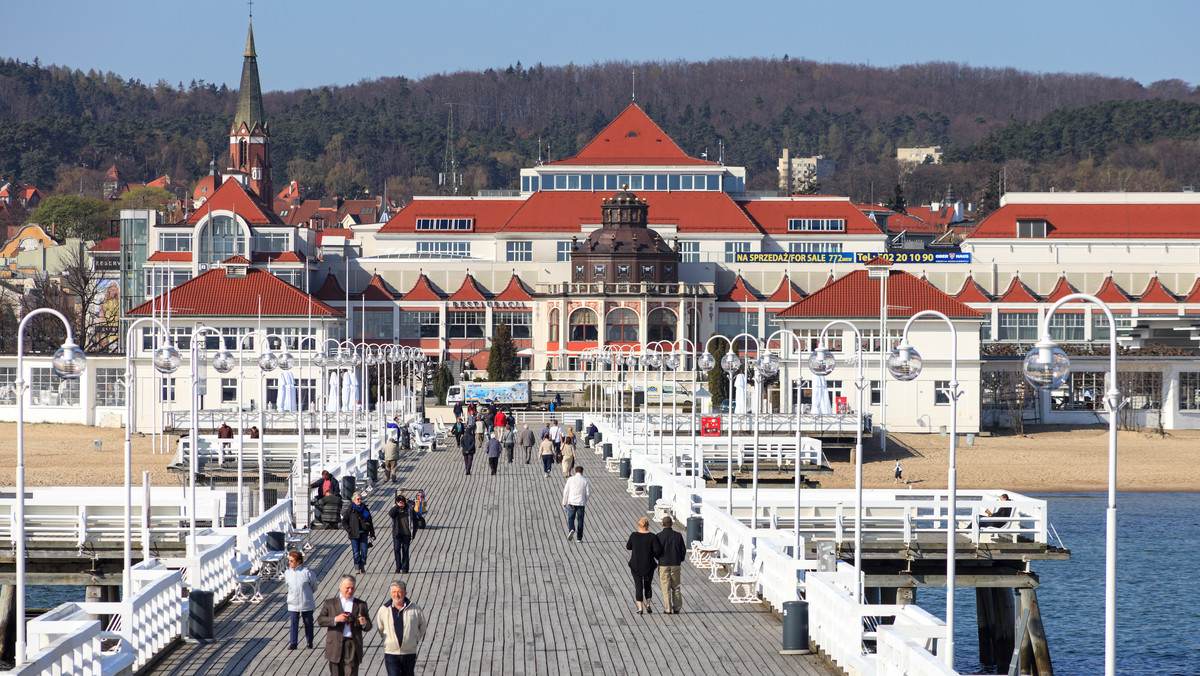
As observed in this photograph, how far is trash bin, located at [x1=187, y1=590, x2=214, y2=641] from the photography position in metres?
18.8

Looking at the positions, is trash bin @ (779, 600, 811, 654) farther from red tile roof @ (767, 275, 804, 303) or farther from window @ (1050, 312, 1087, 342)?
red tile roof @ (767, 275, 804, 303)

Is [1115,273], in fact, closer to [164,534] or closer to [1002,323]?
[1002,323]

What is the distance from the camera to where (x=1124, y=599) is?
35094mm

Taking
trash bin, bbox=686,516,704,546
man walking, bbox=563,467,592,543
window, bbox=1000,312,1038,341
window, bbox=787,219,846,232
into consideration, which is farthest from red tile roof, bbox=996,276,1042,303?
trash bin, bbox=686,516,704,546

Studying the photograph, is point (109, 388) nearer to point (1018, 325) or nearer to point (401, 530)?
point (1018, 325)

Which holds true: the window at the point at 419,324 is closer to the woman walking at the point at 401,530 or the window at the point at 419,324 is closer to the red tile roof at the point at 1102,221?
the red tile roof at the point at 1102,221

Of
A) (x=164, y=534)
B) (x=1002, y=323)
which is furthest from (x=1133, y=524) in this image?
(x=1002, y=323)

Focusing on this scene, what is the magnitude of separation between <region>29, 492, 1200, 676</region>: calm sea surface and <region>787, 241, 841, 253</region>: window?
59.4 metres

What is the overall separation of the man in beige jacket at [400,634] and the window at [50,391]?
6321 cm

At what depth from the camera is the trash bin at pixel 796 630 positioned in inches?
727

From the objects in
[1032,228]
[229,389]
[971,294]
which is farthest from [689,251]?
[229,389]

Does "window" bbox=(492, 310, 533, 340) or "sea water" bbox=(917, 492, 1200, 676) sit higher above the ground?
"window" bbox=(492, 310, 533, 340)

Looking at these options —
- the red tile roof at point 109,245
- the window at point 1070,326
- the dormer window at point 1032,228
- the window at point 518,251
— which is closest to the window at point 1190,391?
the window at point 1070,326

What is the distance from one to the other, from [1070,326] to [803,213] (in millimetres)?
24294
